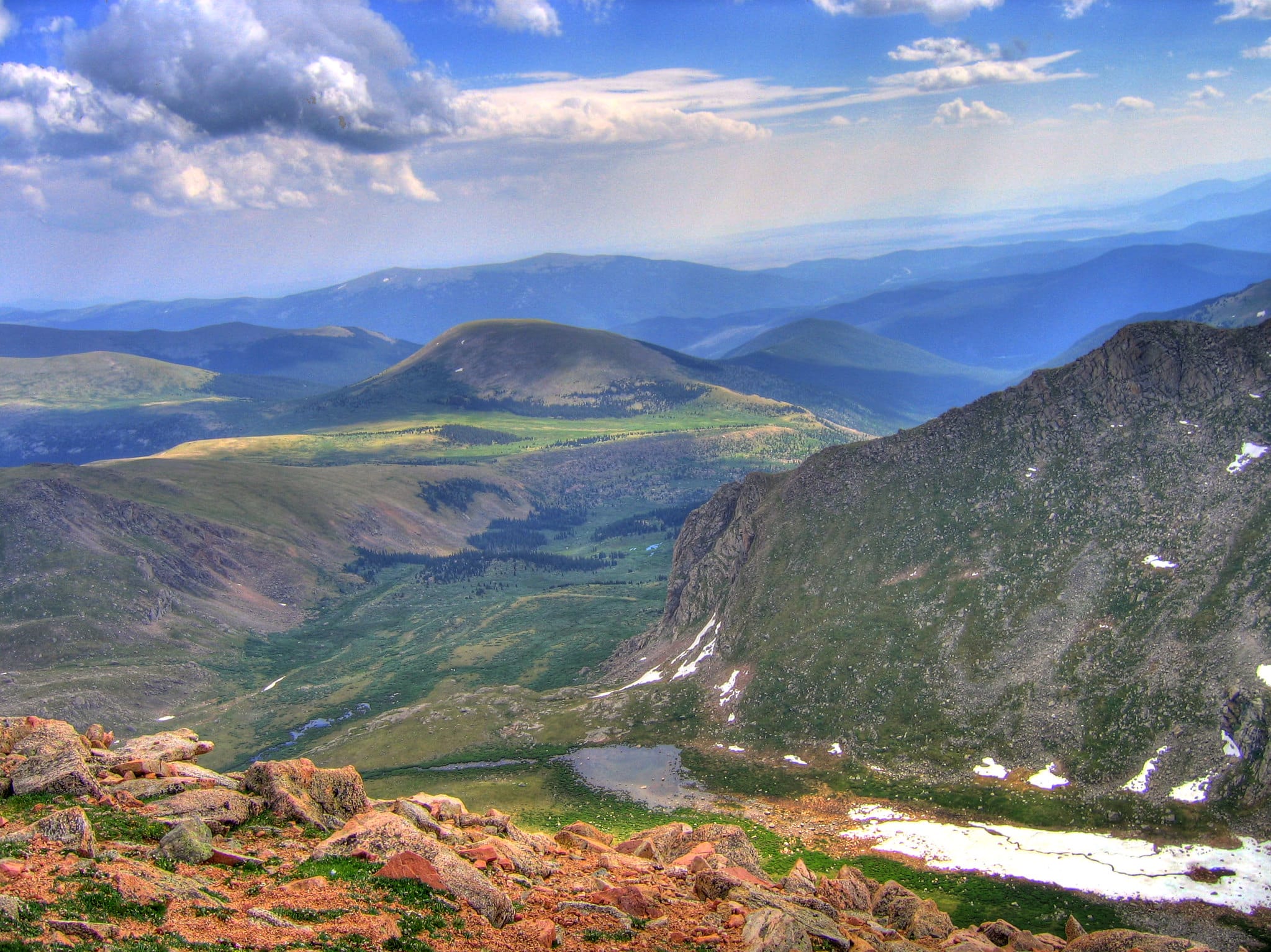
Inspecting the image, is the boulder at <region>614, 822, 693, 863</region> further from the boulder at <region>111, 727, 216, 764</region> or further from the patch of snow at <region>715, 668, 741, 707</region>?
the patch of snow at <region>715, 668, 741, 707</region>

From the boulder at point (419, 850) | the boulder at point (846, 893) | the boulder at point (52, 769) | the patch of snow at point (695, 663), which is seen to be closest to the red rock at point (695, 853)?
the boulder at point (846, 893)

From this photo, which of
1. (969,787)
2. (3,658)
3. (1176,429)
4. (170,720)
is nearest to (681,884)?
(969,787)

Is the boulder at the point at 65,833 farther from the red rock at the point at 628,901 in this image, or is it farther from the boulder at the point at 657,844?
the boulder at the point at 657,844

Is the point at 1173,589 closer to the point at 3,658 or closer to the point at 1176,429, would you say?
the point at 1176,429

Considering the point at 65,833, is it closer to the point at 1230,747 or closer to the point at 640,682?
the point at 1230,747

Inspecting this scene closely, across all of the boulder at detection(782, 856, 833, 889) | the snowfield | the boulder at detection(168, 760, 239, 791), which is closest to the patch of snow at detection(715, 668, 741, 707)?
the snowfield

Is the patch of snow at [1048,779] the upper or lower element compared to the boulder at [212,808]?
lower

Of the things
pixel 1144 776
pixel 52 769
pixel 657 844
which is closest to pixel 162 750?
pixel 52 769

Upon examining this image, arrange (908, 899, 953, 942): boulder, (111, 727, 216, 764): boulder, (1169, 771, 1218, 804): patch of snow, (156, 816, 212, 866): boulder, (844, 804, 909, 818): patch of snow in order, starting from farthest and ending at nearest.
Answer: (844, 804, 909, 818): patch of snow → (1169, 771, 1218, 804): patch of snow → (111, 727, 216, 764): boulder → (908, 899, 953, 942): boulder → (156, 816, 212, 866): boulder
